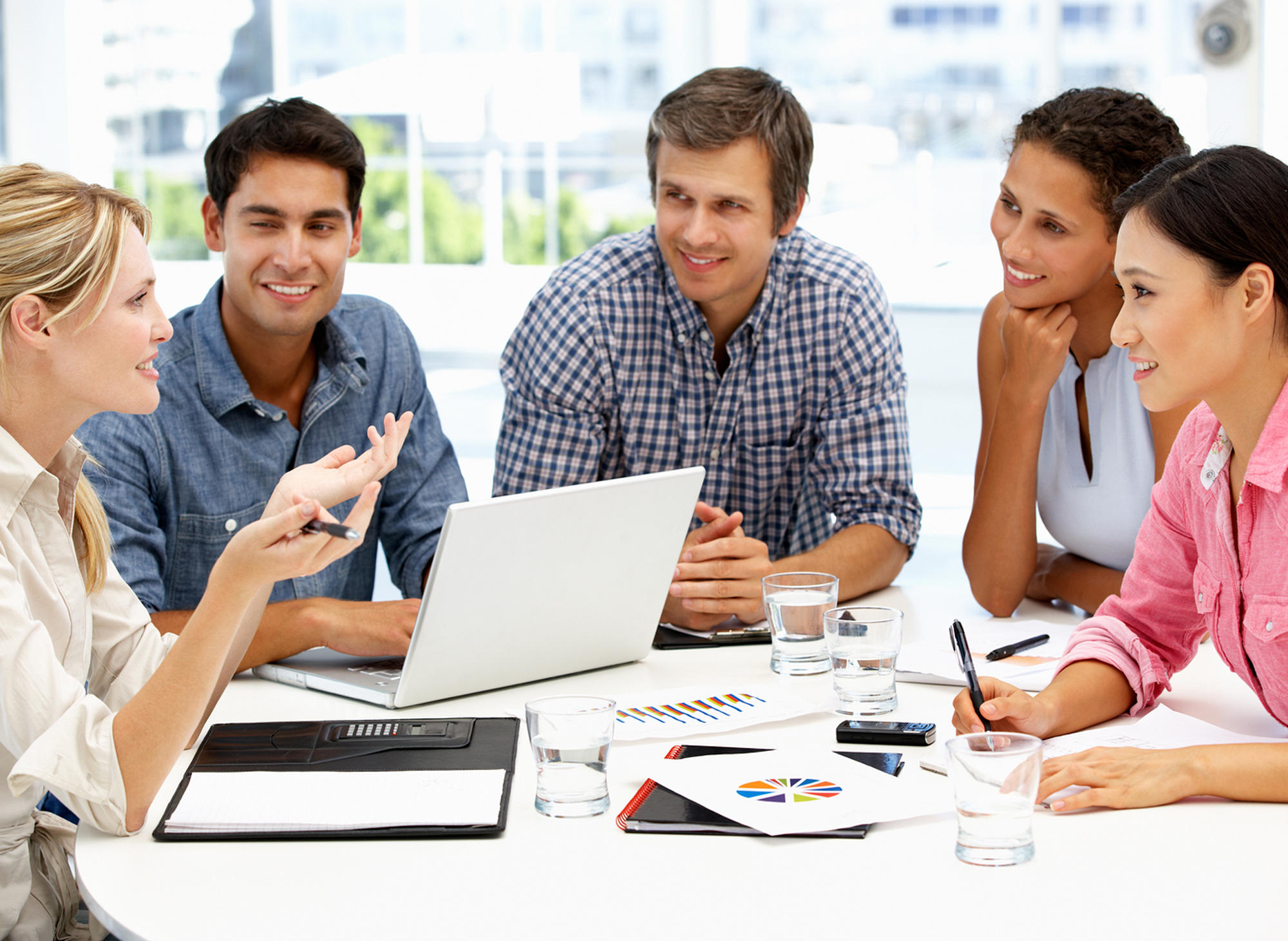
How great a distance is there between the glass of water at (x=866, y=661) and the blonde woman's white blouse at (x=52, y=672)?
2.38 ft

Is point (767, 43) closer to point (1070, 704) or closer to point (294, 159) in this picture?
point (294, 159)

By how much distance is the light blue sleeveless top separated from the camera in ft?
6.13

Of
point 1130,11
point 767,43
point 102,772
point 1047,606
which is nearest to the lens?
point 102,772

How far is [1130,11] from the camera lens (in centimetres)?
407

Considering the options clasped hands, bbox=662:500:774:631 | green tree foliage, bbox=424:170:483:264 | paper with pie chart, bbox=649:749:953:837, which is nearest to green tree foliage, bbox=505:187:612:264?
green tree foliage, bbox=424:170:483:264

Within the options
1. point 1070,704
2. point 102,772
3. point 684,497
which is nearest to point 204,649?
point 102,772

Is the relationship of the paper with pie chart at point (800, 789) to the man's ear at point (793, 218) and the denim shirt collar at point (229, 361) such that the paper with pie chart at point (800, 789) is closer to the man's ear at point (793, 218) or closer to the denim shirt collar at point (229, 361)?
the denim shirt collar at point (229, 361)

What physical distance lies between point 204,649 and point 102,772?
5.4 inches

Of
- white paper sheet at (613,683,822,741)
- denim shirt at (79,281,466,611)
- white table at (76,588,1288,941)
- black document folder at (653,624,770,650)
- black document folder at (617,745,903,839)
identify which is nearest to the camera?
white table at (76,588,1288,941)

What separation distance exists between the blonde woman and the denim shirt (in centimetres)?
39

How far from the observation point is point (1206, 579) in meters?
1.36

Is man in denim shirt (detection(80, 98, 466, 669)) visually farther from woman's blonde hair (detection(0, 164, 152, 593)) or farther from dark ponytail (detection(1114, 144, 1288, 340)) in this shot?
dark ponytail (detection(1114, 144, 1288, 340))

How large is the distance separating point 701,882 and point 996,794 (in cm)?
24

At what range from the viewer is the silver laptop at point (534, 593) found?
1306 millimetres
